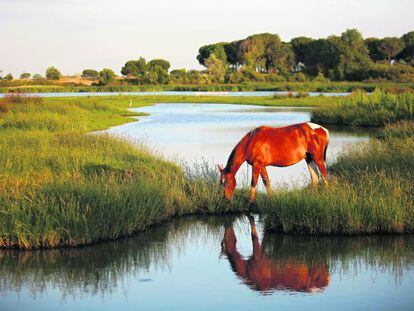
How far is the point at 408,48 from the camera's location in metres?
Result: 151

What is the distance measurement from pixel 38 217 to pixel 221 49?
17872 centimetres

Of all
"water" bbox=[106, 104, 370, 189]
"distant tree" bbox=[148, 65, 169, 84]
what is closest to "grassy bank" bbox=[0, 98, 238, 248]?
"water" bbox=[106, 104, 370, 189]

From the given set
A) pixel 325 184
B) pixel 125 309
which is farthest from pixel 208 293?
pixel 325 184

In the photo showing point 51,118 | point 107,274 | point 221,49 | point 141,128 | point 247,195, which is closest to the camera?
point 107,274

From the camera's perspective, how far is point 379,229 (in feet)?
39.8

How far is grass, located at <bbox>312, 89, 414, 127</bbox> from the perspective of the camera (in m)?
37.7

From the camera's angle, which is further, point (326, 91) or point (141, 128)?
point (326, 91)

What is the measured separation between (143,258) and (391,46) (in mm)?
148735

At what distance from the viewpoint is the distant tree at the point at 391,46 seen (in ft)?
493

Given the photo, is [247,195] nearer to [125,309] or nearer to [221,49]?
[125,309]

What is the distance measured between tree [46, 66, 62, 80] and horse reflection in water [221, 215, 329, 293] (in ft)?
464

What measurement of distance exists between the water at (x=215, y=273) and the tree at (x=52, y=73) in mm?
139988

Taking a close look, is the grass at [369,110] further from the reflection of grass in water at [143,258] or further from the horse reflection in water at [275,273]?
the horse reflection in water at [275,273]

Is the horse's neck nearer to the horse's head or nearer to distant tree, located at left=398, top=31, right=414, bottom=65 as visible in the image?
the horse's head
